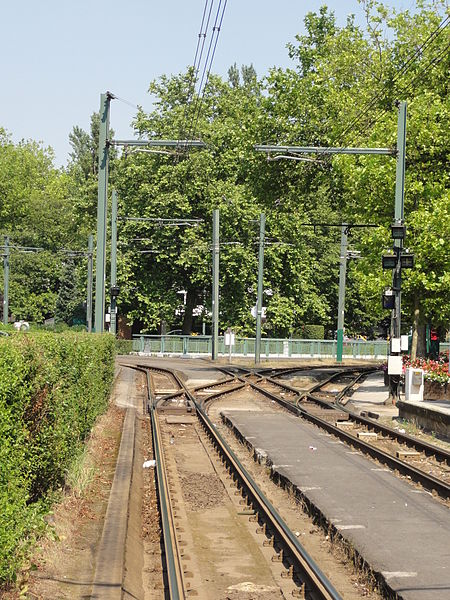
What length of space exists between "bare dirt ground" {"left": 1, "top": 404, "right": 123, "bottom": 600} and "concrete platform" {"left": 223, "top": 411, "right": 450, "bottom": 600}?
2.58m

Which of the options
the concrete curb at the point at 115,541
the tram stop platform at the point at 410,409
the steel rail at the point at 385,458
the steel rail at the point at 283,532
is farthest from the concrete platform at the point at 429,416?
the concrete curb at the point at 115,541

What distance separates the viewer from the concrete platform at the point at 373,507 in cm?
851

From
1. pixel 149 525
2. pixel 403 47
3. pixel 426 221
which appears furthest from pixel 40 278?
pixel 149 525

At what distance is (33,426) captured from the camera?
919 centimetres

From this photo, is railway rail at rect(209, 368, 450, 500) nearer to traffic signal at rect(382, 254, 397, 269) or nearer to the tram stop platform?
the tram stop platform

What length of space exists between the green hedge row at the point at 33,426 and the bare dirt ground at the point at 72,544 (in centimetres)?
22

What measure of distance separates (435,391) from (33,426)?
18.6 meters

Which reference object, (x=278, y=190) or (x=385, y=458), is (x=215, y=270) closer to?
(x=278, y=190)

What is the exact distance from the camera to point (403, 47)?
3541 cm

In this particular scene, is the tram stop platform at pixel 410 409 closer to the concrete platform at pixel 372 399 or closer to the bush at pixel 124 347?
the concrete platform at pixel 372 399

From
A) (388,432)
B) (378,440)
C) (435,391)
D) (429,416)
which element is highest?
(435,391)

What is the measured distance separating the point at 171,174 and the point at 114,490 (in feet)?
162

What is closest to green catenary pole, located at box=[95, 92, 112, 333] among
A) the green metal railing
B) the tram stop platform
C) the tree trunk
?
the tram stop platform

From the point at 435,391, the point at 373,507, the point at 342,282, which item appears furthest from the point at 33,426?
the point at 342,282
